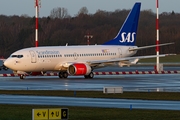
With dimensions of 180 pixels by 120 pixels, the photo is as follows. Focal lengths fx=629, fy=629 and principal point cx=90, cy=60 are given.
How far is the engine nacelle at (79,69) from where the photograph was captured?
163 ft

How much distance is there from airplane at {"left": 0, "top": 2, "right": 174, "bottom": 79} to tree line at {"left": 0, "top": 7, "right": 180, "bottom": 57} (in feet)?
143

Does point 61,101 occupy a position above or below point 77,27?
below

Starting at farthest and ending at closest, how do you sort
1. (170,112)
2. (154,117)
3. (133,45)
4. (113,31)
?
(113,31)
(133,45)
(170,112)
(154,117)

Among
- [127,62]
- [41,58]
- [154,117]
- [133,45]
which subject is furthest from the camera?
[133,45]

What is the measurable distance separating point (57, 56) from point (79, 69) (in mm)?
2342

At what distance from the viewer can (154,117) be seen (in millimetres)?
20609

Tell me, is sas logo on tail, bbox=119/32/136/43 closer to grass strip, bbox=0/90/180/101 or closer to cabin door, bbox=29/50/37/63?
cabin door, bbox=29/50/37/63

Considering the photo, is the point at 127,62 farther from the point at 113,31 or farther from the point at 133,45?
the point at 113,31

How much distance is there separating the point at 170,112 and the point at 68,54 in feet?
98.2

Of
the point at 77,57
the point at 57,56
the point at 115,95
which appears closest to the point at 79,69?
the point at 57,56

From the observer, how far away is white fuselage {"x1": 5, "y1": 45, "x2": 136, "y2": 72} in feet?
160

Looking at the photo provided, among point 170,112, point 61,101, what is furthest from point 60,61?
point 170,112

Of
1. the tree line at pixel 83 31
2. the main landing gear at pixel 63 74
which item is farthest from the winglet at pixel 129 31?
the tree line at pixel 83 31

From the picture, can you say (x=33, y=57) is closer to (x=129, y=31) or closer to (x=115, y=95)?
(x=129, y=31)
